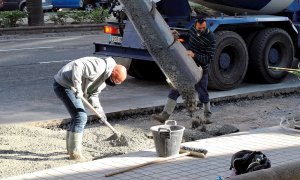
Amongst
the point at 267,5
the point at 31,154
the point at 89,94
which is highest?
the point at 267,5

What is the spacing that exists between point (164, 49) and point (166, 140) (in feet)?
8.02

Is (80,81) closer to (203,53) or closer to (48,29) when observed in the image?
(203,53)

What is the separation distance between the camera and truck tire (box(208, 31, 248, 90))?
11.7 meters

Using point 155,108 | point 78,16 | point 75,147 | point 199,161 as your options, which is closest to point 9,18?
point 78,16

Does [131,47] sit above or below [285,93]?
above

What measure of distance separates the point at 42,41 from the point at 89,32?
152 inches

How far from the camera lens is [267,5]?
1293 centimetres

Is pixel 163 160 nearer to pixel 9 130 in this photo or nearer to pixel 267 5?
pixel 9 130

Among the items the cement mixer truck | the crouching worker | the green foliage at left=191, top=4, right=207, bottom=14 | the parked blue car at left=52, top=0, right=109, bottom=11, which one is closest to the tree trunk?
the parked blue car at left=52, top=0, right=109, bottom=11

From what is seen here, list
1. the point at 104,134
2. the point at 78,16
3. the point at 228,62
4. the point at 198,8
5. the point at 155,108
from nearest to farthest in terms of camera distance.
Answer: the point at 104,134 < the point at 155,108 < the point at 228,62 < the point at 198,8 < the point at 78,16

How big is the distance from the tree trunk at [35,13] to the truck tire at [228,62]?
1281cm

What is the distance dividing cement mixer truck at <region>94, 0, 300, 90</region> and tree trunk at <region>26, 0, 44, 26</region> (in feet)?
36.1

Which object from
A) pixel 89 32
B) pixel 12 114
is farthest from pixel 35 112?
pixel 89 32

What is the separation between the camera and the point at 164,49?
941 cm
